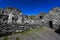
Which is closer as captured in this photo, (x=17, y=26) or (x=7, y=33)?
(x=7, y=33)

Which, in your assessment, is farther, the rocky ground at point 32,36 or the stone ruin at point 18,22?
the stone ruin at point 18,22

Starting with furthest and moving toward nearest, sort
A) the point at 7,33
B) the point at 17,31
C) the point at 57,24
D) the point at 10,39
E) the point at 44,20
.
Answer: the point at 44,20, the point at 57,24, the point at 17,31, the point at 7,33, the point at 10,39

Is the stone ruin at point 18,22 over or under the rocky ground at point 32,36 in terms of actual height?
over

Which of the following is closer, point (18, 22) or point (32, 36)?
point (32, 36)

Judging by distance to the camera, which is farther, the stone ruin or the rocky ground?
the stone ruin

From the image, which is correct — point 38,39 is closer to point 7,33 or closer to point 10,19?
point 7,33

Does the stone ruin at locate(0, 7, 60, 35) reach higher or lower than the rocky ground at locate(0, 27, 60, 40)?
higher

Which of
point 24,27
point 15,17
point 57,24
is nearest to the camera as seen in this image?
point 24,27

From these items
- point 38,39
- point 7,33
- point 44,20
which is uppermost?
point 44,20

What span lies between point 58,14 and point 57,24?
7.07 ft

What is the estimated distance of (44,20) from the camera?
19078mm

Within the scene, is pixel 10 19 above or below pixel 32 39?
above

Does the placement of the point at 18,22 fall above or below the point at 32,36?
above

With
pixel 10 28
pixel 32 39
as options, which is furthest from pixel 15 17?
pixel 32 39
